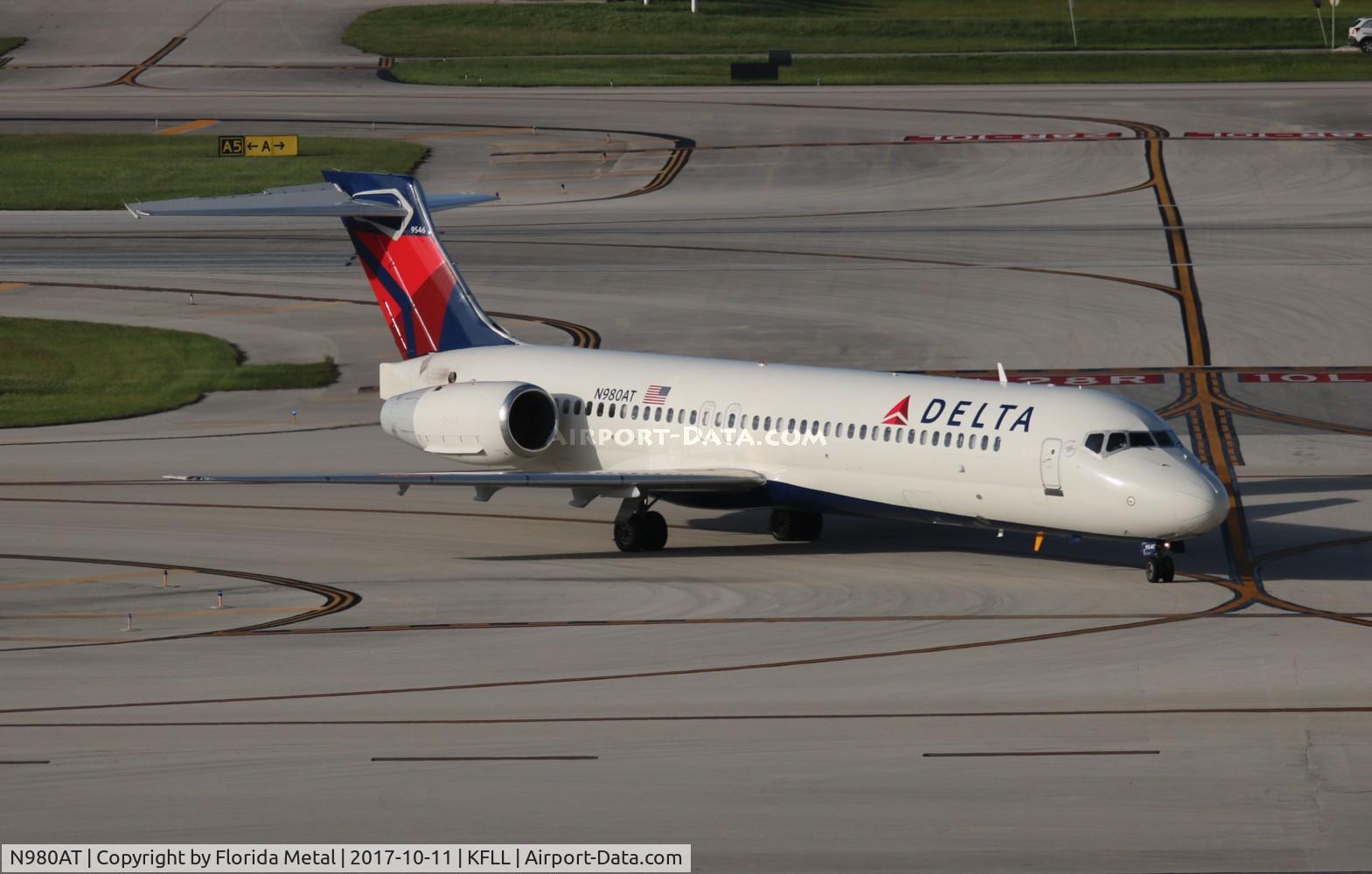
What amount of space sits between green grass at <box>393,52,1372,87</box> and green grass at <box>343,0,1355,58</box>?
209 inches

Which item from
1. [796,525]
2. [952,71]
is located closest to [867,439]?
[796,525]

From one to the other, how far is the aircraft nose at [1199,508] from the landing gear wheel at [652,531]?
8801mm

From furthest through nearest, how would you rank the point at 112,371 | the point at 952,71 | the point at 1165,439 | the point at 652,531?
1. the point at 952,71
2. the point at 112,371
3. the point at 652,531
4. the point at 1165,439

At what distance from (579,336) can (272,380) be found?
7765mm

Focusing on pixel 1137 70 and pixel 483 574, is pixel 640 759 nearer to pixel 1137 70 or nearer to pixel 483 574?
pixel 483 574

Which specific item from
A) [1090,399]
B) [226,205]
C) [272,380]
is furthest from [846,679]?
[272,380]

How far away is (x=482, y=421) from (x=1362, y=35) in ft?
244

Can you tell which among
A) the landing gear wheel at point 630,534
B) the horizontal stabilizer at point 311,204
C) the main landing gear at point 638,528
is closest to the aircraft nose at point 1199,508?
the main landing gear at point 638,528

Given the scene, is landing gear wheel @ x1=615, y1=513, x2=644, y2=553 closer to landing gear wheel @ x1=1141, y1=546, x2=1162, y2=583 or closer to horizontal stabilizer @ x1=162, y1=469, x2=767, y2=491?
horizontal stabilizer @ x1=162, y1=469, x2=767, y2=491

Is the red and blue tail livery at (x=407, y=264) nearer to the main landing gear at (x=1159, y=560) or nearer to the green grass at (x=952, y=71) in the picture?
the main landing gear at (x=1159, y=560)

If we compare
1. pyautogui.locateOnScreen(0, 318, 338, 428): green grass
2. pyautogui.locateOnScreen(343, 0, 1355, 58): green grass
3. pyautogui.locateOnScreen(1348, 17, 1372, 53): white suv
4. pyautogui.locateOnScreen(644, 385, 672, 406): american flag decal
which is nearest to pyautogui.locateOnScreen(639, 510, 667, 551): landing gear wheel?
pyautogui.locateOnScreen(644, 385, 672, 406): american flag decal

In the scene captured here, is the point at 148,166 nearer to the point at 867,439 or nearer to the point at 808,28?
the point at 808,28

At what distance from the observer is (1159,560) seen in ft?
93.9

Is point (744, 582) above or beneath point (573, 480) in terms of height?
beneath
